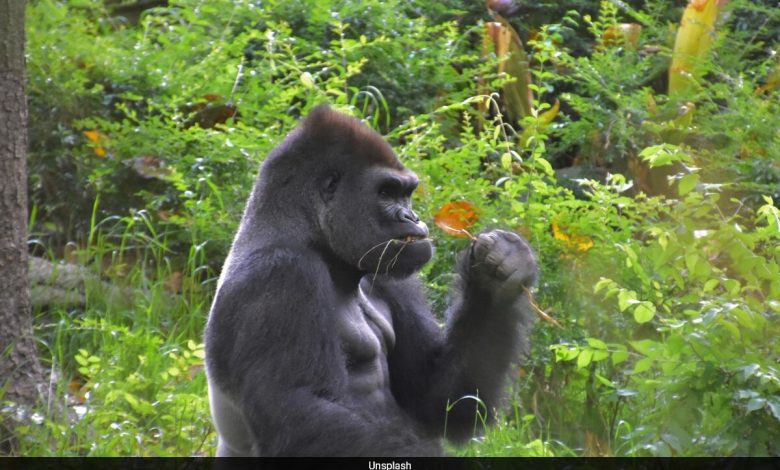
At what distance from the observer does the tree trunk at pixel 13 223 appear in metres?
4.36

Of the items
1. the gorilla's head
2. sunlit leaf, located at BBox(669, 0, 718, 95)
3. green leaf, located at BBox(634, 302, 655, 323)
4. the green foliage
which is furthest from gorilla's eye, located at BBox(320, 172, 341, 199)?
sunlit leaf, located at BBox(669, 0, 718, 95)

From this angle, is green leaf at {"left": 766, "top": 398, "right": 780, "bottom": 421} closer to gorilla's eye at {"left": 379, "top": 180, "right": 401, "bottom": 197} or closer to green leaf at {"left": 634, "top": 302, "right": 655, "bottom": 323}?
green leaf at {"left": 634, "top": 302, "right": 655, "bottom": 323}

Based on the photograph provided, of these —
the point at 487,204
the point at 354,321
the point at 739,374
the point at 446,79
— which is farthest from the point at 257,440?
the point at 446,79

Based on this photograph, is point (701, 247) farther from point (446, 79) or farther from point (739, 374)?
point (446, 79)

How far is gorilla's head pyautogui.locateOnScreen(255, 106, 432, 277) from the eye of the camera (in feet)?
11.5

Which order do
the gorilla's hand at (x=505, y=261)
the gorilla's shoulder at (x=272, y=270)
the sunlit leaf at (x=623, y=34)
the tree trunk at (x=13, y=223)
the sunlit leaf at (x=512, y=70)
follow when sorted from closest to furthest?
the gorilla's shoulder at (x=272, y=270) < the gorilla's hand at (x=505, y=261) < the tree trunk at (x=13, y=223) < the sunlit leaf at (x=512, y=70) < the sunlit leaf at (x=623, y=34)

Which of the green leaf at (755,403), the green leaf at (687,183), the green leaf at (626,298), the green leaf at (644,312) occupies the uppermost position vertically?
the green leaf at (687,183)

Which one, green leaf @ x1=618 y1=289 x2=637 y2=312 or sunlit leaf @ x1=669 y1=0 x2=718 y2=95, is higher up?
green leaf @ x1=618 y1=289 x2=637 y2=312

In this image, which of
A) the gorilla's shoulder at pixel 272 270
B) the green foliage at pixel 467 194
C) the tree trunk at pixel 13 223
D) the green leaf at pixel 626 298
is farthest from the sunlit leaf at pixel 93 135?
the green leaf at pixel 626 298

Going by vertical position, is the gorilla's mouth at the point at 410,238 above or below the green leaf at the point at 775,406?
above

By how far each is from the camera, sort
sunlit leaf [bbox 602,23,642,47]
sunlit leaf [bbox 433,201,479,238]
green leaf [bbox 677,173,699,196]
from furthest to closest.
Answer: sunlit leaf [bbox 602,23,642,47] → sunlit leaf [bbox 433,201,479,238] → green leaf [bbox 677,173,699,196]

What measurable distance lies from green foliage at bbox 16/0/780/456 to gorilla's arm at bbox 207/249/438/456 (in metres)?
0.79

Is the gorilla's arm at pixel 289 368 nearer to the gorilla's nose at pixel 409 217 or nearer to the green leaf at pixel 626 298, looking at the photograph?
the gorilla's nose at pixel 409 217

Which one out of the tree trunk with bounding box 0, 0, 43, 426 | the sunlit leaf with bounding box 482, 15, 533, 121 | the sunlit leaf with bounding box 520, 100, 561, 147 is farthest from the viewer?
the sunlit leaf with bounding box 482, 15, 533, 121
